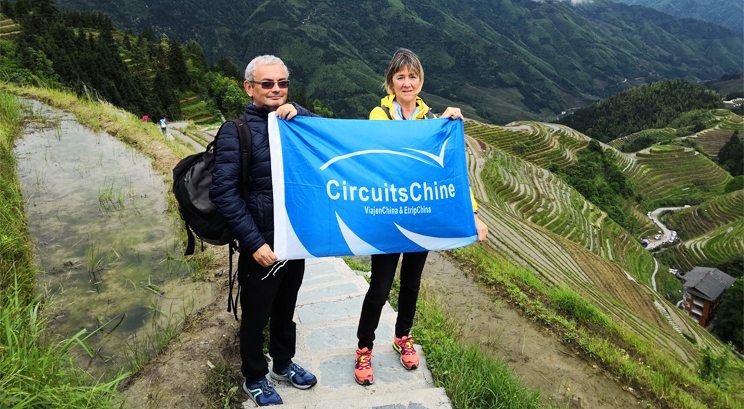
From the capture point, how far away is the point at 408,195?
80.1 inches

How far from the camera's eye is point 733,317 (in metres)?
29.4

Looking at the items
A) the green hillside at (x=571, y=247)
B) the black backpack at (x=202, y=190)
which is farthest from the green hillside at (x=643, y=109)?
the black backpack at (x=202, y=190)

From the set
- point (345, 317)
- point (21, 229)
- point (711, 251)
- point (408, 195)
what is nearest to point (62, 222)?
point (21, 229)

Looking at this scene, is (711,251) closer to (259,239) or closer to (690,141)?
(690,141)

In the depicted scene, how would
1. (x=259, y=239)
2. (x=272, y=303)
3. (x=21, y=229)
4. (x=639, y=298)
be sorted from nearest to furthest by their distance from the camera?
1. (x=259, y=239)
2. (x=272, y=303)
3. (x=21, y=229)
4. (x=639, y=298)

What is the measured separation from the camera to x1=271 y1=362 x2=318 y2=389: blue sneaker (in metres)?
2.13

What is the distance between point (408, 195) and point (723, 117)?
138m

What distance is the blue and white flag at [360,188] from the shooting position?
1.89 m

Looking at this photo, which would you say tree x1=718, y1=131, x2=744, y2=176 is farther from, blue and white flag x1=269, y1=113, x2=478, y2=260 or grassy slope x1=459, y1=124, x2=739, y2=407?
blue and white flag x1=269, y1=113, x2=478, y2=260

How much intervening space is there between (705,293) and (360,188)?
4475 centimetres

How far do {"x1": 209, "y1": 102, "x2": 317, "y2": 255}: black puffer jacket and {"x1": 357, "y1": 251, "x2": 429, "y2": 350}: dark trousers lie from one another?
0.64 metres

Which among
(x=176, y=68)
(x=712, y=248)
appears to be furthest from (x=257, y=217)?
(x=712, y=248)

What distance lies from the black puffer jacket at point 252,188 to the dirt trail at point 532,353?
172 cm

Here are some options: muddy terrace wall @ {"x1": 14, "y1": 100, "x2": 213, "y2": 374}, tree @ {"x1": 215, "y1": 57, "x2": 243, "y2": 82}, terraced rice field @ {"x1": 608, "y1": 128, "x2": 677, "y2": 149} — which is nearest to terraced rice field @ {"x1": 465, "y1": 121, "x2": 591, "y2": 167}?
terraced rice field @ {"x1": 608, "y1": 128, "x2": 677, "y2": 149}
